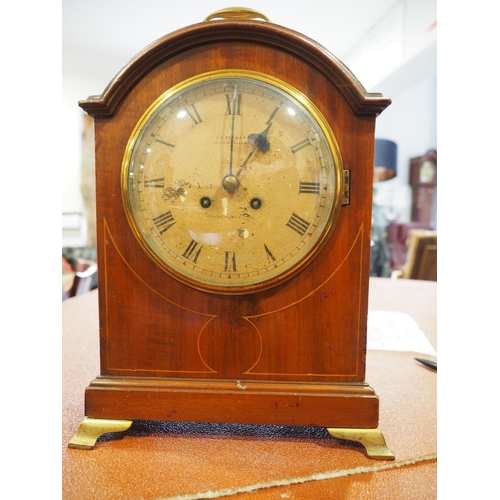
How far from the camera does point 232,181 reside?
709 mm

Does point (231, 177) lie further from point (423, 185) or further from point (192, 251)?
point (423, 185)

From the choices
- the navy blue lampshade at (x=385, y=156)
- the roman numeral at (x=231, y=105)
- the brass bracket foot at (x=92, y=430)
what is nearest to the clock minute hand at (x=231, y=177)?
the roman numeral at (x=231, y=105)

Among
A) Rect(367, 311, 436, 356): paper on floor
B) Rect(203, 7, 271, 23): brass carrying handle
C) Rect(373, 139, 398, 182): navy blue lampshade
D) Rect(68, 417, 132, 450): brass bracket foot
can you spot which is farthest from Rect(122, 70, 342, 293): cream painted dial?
Rect(373, 139, 398, 182): navy blue lampshade

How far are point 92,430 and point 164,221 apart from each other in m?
0.39

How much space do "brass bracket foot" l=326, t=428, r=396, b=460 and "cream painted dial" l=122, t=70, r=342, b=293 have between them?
0.29 meters

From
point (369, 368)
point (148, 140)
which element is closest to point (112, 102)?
point (148, 140)

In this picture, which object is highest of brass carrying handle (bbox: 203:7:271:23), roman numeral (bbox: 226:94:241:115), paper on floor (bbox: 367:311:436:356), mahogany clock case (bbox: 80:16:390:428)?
brass carrying handle (bbox: 203:7:271:23)

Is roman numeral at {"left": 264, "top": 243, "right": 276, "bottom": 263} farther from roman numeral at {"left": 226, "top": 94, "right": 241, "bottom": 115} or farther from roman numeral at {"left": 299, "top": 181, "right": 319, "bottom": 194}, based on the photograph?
roman numeral at {"left": 226, "top": 94, "right": 241, "bottom": 115}

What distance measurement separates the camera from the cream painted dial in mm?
705

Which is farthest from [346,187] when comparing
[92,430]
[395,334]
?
[395,334]

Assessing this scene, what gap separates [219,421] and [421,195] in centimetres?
432

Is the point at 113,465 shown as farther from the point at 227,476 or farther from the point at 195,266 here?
the point at 195,266

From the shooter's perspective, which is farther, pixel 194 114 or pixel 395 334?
pixel 395 334

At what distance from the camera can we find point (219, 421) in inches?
29.1
